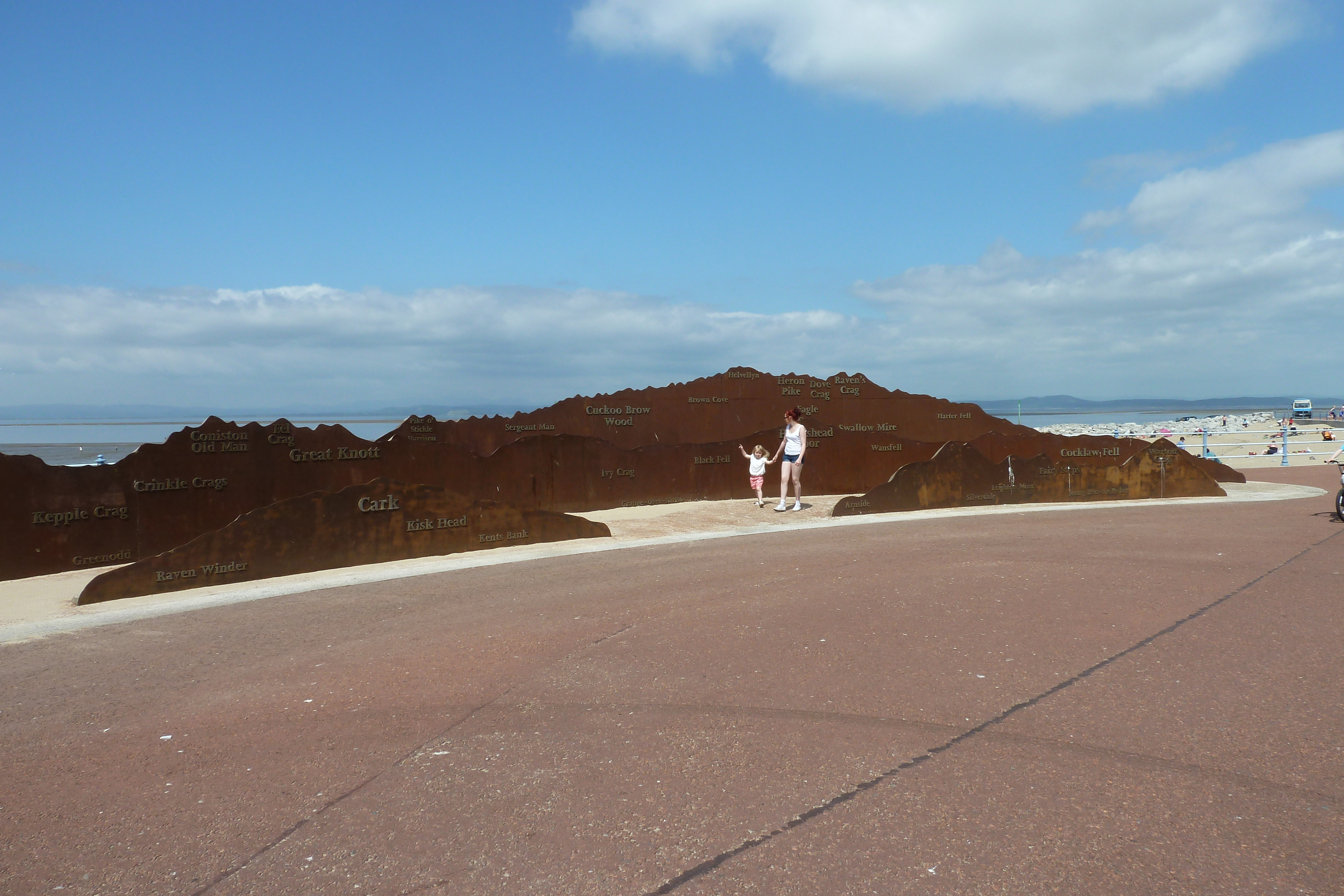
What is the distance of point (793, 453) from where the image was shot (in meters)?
15.7

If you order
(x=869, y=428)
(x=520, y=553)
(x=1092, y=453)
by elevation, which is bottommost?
(x=520, y=553)

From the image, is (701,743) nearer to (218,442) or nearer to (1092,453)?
(218,442)

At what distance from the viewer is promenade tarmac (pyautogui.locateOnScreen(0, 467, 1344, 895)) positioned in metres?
3.32

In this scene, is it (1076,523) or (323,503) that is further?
(1076,523)

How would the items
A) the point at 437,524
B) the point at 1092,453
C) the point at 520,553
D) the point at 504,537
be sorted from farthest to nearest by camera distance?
the point at 1092,453, the point at 504,537, the point at 437,524, the point at 520,553

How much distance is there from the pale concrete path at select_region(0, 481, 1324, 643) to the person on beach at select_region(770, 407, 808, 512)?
281mm

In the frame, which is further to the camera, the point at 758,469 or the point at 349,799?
the point at 758,469

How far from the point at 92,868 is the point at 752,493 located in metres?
15.6

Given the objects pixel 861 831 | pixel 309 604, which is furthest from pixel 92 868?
pixel 309 604

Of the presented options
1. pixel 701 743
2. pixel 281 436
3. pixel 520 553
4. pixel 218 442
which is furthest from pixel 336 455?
pixel 701 743

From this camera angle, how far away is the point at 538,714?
4945 millimetres

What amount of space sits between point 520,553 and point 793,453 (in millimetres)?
5902

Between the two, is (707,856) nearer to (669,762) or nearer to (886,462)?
(669,762)

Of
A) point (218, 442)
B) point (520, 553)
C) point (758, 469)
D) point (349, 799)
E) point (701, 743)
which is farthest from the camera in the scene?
point (758, 469)
